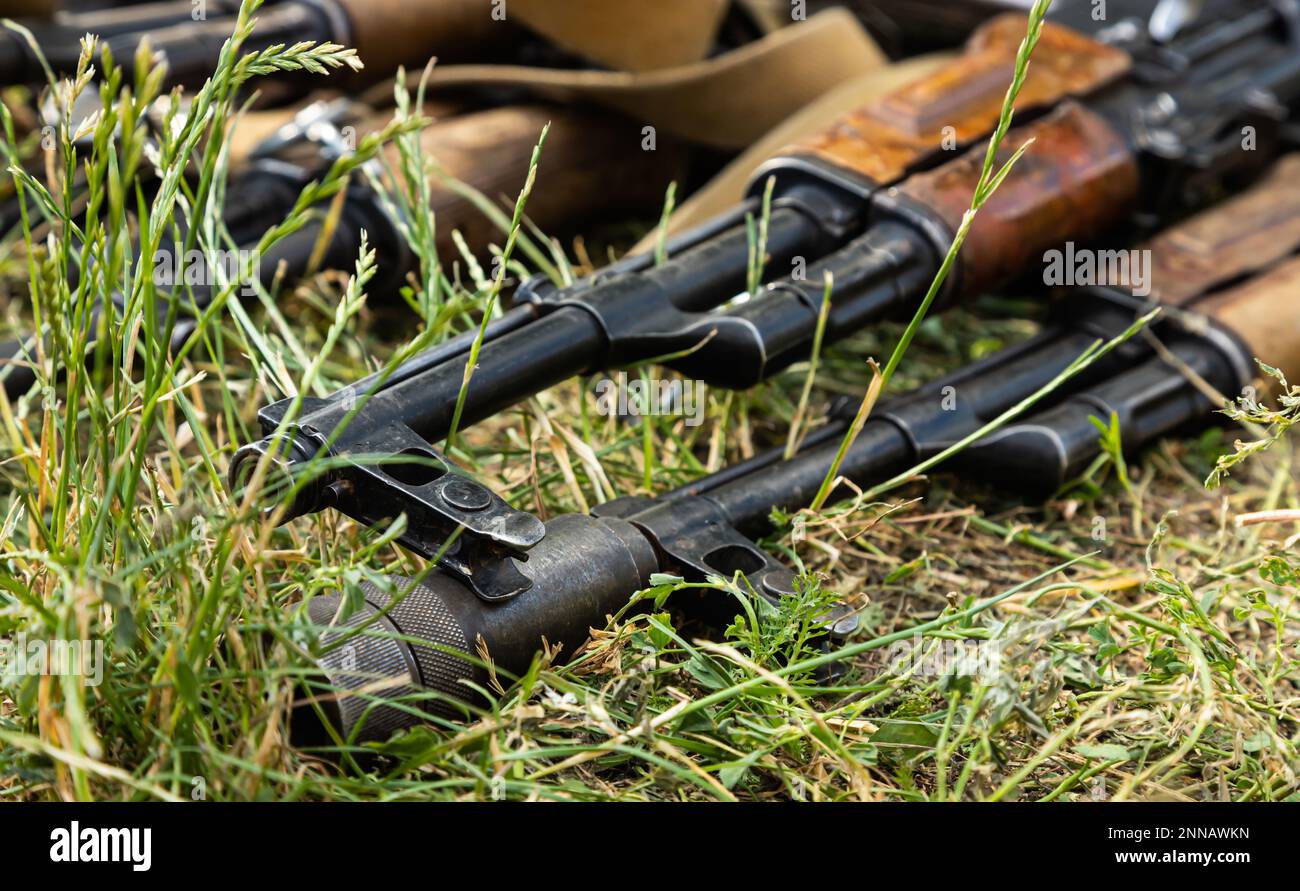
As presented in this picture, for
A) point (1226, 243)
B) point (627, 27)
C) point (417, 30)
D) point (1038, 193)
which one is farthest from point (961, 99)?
point (417, 30)

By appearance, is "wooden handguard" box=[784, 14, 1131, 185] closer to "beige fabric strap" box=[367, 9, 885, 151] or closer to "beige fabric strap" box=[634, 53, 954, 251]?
"beige fabric strap" box=[634, 53, 954, 251]

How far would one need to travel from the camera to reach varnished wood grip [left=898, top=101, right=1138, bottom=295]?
254 cm

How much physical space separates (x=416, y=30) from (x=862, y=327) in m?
1.54

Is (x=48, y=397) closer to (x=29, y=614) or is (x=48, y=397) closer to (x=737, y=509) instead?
(x=29, y=614)

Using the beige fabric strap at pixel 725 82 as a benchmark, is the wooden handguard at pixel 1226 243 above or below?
below

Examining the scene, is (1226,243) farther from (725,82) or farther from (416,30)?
(416,30)

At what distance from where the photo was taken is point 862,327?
237 centimetres

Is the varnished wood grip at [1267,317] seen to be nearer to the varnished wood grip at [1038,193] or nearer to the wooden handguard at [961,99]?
the varnished wood grip at [1038,193]

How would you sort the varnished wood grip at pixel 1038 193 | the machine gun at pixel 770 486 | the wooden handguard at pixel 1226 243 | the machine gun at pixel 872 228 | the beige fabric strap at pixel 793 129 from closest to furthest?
the machine gun at pixel 770 486 → the machine gun at pixel 872 228 → the varnished wood grip at pixel 1038 193 → the wooden handguard at pixel 1226 243 → the beige fabric strap at pixel 793 129

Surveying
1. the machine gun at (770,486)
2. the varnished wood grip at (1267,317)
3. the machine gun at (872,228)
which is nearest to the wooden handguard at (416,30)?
the machine gun at (872,228)

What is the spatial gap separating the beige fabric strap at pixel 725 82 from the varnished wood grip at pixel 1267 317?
1105 mm

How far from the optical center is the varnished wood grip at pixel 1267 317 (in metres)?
2.62

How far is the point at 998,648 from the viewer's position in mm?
1498
